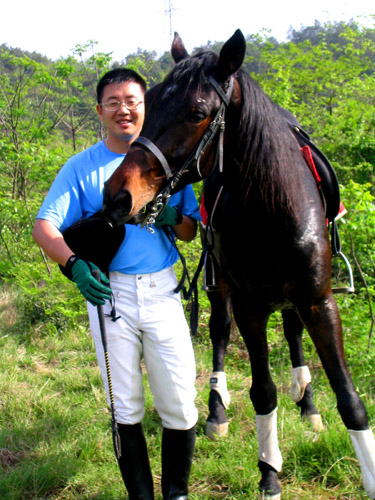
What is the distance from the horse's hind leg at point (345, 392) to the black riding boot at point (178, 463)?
0.85m

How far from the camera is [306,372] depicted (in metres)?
3.65

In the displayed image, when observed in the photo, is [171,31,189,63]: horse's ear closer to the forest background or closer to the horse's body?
the forest background

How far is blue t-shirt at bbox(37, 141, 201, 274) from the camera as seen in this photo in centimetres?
253

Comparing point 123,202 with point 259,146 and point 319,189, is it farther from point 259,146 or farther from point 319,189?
point 319,189

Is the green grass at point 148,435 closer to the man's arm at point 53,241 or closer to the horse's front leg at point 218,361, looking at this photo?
the horse's front leg at point 218,361

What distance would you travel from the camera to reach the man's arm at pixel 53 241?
2.40 m

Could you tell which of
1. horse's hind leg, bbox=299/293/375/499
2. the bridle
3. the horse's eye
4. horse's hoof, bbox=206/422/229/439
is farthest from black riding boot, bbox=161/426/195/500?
the horse's eye

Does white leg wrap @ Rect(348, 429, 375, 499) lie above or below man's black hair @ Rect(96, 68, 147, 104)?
below

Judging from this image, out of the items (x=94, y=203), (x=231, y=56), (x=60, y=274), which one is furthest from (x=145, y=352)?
(x=60, y=274)

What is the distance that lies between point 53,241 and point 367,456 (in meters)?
1.88

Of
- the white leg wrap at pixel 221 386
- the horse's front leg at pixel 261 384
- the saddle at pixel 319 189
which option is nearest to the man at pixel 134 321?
the saddle at pixel 319 189

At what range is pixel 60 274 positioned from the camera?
5828 mm

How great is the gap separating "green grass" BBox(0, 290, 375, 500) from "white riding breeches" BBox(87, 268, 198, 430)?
56 cm

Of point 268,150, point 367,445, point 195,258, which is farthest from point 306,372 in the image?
point 195,258
